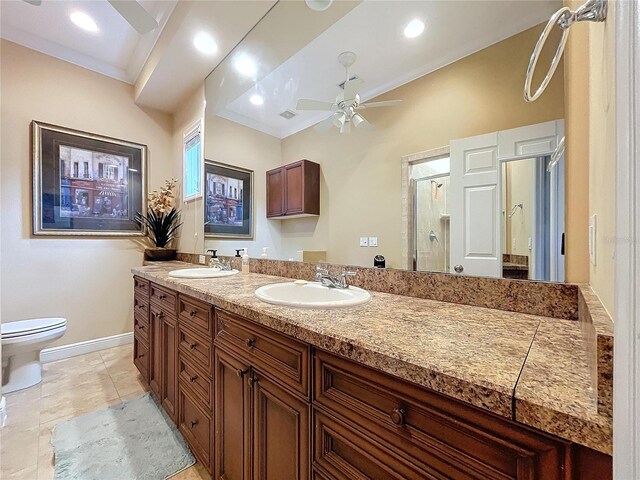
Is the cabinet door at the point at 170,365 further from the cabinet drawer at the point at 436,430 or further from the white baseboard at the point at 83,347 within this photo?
the white baseboard at the point at 83,347

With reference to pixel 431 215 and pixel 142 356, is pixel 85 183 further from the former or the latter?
pixel 431 215

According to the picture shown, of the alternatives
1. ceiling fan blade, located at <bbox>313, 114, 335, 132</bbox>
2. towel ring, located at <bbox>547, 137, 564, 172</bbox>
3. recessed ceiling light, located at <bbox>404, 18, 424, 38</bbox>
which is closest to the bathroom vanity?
towel ring, located at <bbox>547, 137, 564, 172</bbox>

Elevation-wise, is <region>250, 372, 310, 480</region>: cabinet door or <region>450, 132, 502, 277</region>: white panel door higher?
<region>450, 132, 502, 277</region>: white panel door

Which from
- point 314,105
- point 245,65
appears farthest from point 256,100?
point 314,105

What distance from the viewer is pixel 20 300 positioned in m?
2.35

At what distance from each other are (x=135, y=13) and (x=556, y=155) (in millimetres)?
1996

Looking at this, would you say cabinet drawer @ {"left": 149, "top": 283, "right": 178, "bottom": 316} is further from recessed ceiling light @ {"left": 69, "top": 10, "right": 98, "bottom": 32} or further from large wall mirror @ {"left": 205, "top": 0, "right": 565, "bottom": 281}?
recessed ceiling light @ {"left": 69, "top": 10, "right": 98, "bottom": 32}

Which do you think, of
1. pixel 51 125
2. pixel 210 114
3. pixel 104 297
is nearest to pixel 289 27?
pixel 210 114

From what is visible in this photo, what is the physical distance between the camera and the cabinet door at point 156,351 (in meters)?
1.72

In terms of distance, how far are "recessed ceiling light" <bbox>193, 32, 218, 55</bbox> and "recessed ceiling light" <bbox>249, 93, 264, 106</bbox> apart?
23.5 inches

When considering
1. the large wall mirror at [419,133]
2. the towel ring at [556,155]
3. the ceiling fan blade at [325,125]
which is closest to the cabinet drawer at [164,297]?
the large wall mirror at [419,133]

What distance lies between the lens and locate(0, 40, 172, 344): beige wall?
2311 millimetres

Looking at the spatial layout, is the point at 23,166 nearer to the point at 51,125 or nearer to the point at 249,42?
the point at 51,125

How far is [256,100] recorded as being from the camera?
200cm
